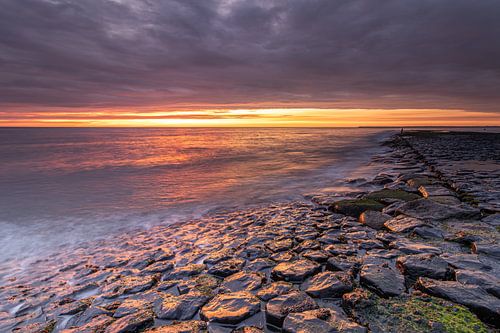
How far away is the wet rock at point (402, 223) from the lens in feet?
17.2

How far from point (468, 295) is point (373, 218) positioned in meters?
3.07

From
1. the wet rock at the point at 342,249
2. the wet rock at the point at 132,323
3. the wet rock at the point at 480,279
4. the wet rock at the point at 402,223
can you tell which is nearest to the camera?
the wet rock at the point at 132,323

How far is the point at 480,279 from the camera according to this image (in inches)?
130

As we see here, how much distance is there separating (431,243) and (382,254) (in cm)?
101

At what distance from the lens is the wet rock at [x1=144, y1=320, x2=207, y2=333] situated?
2.85 m

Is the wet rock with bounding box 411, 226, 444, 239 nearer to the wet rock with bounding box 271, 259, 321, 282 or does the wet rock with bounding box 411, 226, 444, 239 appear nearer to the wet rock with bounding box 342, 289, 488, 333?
the wet rock with bounding box 342, 289, 488, 333

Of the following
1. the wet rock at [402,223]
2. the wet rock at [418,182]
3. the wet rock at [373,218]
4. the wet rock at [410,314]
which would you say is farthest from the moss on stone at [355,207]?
the wet rock at [410,314]

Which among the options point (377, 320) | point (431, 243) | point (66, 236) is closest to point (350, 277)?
point (377, 320)

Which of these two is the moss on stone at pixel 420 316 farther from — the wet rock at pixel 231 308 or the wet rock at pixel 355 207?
the wet rock at pixel 355 207

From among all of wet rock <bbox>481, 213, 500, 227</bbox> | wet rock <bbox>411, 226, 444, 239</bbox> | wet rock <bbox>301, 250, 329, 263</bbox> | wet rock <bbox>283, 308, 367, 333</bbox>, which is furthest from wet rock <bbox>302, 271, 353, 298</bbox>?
wet rock <bbox>481, 213, 500, 227</bbox>

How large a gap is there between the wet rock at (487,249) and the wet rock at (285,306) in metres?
2.91

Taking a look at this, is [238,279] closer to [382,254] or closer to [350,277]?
[350,277]

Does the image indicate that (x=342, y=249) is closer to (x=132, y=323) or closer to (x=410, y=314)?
(x=410, y=314)

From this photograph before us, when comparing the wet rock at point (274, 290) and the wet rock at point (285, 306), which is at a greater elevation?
the wet rock at point (285, 306)
